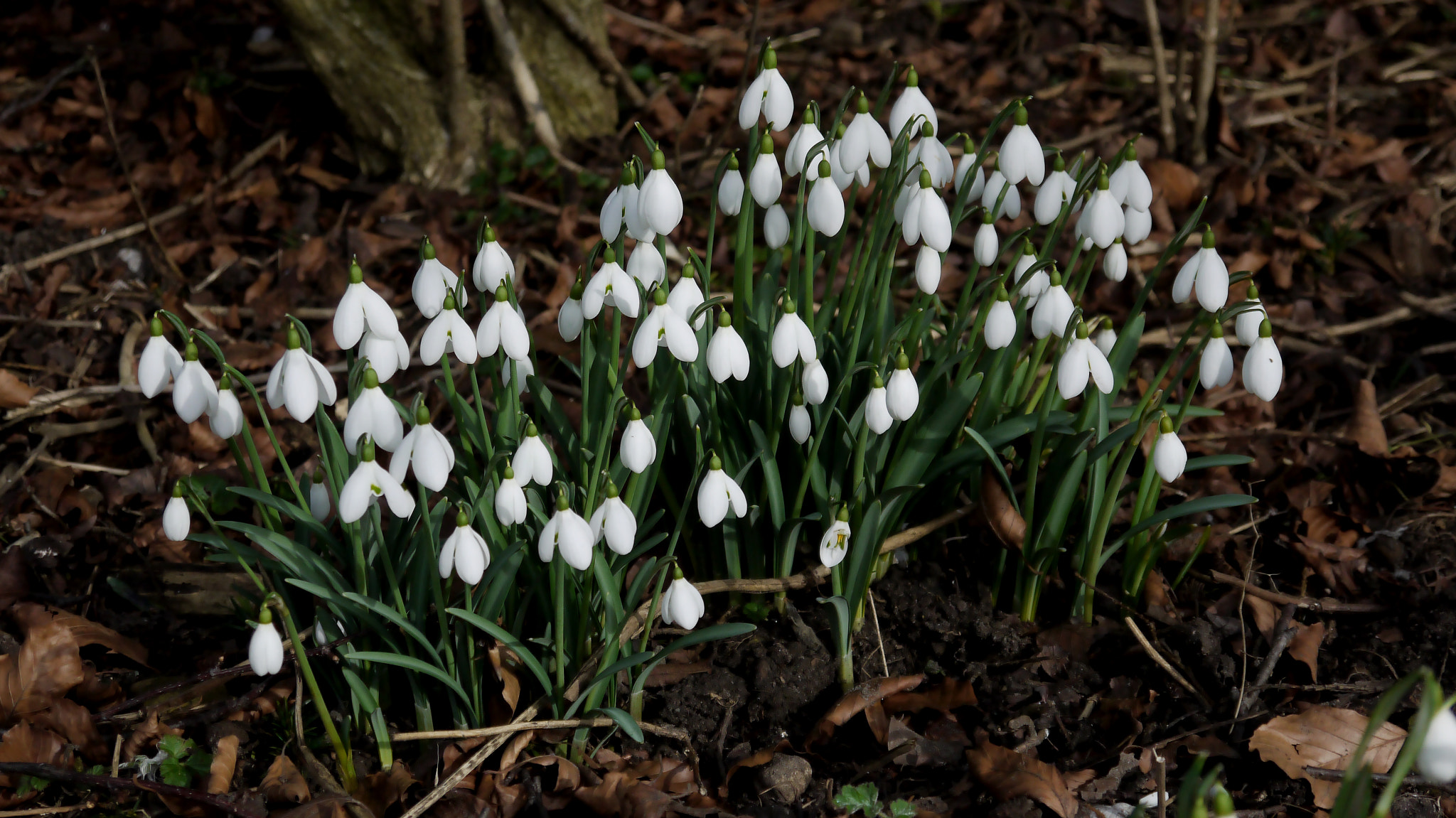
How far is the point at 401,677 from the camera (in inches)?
82.2

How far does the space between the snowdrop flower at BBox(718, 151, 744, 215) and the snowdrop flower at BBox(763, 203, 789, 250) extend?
76mm

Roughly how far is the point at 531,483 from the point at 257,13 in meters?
3.73

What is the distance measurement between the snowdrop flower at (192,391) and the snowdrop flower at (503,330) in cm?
40

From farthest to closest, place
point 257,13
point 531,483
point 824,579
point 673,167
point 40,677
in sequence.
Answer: point 257,13, point 673,167, point 824,579, point 40,677, point 531,483

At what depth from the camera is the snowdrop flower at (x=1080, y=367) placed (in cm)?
176

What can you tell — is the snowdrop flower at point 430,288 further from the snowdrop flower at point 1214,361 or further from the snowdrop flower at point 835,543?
the snowdrop flower at point 1214,361

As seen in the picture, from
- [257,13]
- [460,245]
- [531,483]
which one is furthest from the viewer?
[257,13]

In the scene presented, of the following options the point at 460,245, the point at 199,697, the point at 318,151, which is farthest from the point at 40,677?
the point at 318,151

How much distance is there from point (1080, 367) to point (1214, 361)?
22cm

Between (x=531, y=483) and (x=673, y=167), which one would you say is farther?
(x=673, y=167)

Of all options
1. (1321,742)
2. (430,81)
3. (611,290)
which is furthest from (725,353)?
(430,81)

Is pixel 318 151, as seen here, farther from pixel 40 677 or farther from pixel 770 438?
pixel 770 438

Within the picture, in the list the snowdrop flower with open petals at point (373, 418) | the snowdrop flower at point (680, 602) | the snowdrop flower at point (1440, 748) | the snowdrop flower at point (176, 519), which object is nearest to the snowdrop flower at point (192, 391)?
Result: the snowdrop flower at point (176, 519)

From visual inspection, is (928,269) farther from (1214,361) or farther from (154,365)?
(154,365)
